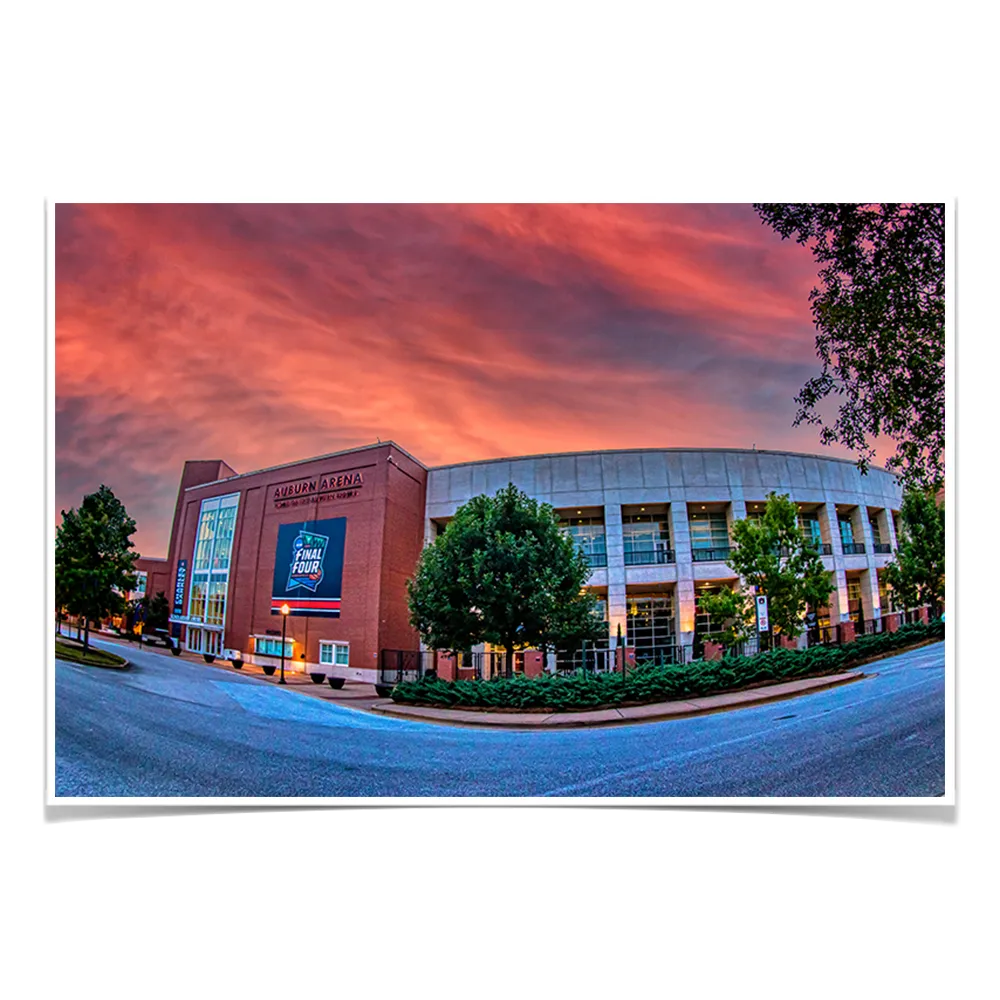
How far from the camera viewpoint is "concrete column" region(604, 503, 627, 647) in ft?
13.1

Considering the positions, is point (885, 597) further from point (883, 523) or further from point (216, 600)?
point (216, 600)

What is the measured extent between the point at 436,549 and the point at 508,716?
2065 mm

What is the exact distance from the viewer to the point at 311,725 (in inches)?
136

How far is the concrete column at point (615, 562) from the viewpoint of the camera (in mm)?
3982

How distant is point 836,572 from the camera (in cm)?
354

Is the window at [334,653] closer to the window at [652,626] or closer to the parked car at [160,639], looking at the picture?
the parked car at [160,639]

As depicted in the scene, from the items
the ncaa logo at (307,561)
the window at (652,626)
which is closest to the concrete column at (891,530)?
the window at (652,626)

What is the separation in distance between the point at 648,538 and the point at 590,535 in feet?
1.95

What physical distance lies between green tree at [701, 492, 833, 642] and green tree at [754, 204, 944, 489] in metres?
0.78

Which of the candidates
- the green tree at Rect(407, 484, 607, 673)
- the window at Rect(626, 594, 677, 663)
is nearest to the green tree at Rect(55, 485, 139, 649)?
the green tree at Rect(407, 484, 607, 673)

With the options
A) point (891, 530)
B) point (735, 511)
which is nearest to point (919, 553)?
point (891, 530)

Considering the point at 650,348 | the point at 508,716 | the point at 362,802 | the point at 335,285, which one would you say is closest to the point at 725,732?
the point at 508,716
